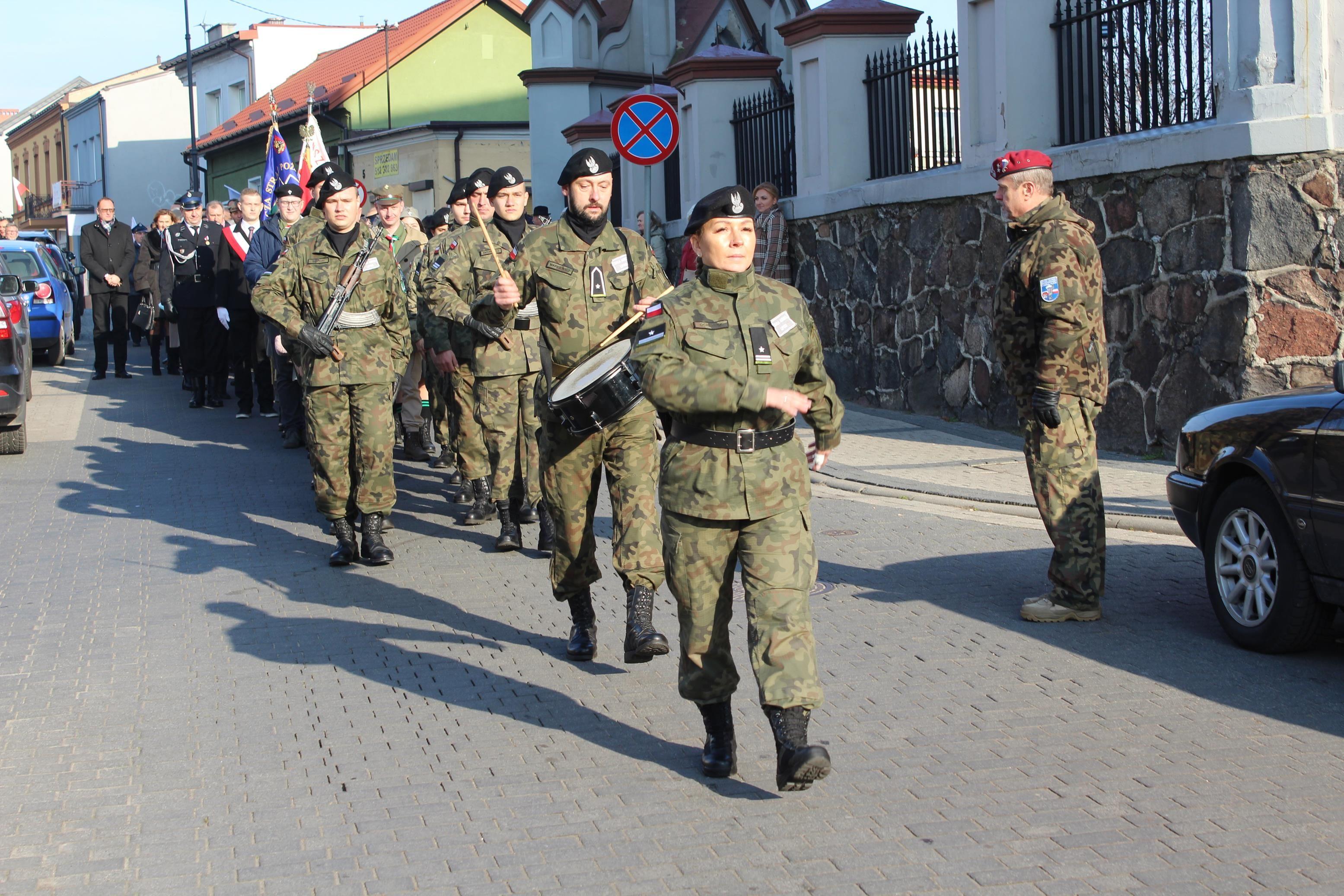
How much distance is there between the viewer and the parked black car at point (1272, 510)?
18.9 ft

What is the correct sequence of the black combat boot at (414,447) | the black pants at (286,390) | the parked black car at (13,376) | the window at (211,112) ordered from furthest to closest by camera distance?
the window at (211,112) < the black pants at (286,390) < the black combat boot at (414,447) < the parked black car at (13,376)

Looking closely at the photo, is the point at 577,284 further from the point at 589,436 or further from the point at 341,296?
the point at 341,296

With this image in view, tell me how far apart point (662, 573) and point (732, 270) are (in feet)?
6.79

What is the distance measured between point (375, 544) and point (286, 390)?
5.18 m

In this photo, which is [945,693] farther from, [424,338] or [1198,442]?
[424,338]

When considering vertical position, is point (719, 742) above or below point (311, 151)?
below

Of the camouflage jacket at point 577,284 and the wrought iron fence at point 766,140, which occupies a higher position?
the wrought iron fence at point 766,140

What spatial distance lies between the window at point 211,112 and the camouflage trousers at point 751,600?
5838cm

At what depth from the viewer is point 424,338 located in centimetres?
984

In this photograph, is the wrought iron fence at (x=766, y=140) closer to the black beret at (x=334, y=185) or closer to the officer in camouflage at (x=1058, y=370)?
the black beret at (x=334, y=185)

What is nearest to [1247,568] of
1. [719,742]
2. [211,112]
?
[719,742]

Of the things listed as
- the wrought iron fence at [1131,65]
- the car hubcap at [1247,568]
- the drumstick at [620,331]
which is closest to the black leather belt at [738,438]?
the drumstick at [620,331]

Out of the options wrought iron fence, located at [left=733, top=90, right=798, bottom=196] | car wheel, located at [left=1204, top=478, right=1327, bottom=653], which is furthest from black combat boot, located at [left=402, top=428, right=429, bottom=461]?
car wheel, located at [left=1204, top=478, right=1327, bottom=653]

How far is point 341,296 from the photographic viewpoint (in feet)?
27.7
